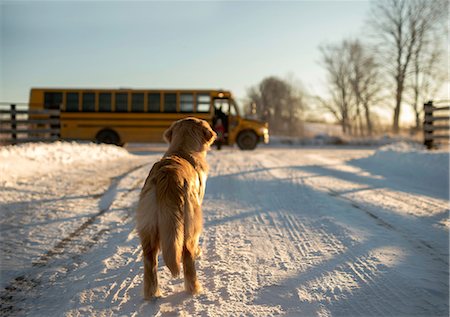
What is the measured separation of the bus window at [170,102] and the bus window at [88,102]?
3896 mm

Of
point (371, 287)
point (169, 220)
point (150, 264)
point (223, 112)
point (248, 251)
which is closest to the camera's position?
point (169, 220)

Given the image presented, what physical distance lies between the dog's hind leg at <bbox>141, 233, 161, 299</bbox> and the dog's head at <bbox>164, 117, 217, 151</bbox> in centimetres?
104

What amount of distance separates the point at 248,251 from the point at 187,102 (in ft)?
55.7

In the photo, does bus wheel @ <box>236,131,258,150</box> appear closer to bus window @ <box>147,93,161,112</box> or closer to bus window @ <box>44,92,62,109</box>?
bus window @ <box>147,93,161,112</box>

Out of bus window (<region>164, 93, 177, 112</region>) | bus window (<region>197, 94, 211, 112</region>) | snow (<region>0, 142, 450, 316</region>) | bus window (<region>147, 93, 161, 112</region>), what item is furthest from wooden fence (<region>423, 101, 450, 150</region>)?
bus window (<region>147, 93, 161, 112</region>)

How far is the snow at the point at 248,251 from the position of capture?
2.58 meters

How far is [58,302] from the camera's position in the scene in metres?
2.61

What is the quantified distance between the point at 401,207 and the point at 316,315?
12.4 ft

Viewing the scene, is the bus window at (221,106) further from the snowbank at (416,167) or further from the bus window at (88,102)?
the snowbank at (416,167)

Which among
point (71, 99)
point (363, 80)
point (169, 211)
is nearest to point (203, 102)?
point (71, 99)

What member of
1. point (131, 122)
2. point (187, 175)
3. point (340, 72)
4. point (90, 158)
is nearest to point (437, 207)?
point (187, 175)

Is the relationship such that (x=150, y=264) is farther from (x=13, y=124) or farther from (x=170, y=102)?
(x=170, y=102)

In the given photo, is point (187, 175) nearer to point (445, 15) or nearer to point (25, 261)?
point (25, 261)

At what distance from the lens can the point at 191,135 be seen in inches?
135
